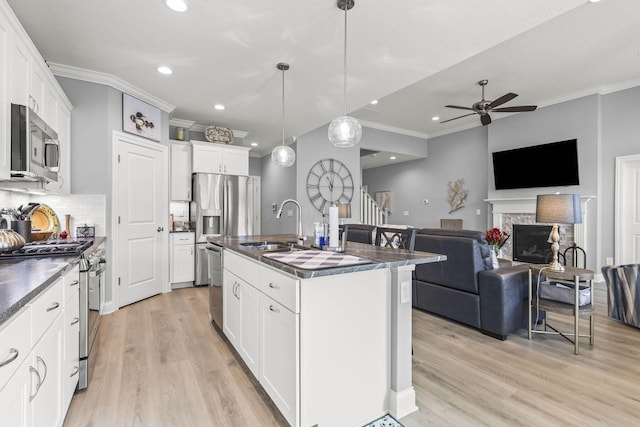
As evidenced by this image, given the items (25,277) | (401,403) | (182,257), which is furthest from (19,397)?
(182,257)

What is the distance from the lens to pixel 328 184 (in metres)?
6.04

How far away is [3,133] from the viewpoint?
184 cm

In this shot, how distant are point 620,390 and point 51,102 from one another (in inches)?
190

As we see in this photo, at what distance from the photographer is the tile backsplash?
10.6 feet

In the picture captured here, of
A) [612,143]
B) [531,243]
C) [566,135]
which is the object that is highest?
[566,135]

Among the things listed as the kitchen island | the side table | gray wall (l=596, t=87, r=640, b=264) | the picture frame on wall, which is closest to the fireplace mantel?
gray wall (l=596, t=87, r=640, b=264)

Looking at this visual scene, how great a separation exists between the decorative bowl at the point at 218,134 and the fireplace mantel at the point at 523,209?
16.8ft

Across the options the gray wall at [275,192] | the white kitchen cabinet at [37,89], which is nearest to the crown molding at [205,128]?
the gray wall at [275,192]

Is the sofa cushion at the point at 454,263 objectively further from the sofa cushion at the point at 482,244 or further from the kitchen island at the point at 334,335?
the kitchen island at the point at 334,335

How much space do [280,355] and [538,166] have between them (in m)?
5.75

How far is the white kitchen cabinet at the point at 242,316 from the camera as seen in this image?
1944 millimetres

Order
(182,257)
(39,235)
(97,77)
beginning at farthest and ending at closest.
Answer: (182,257), (97,77), (39,235)

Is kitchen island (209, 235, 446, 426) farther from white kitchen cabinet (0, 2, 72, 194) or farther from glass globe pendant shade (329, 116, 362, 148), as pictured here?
white kitchen cabinet (0, 2, 72, 194)

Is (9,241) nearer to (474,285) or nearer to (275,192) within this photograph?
(474,285)
